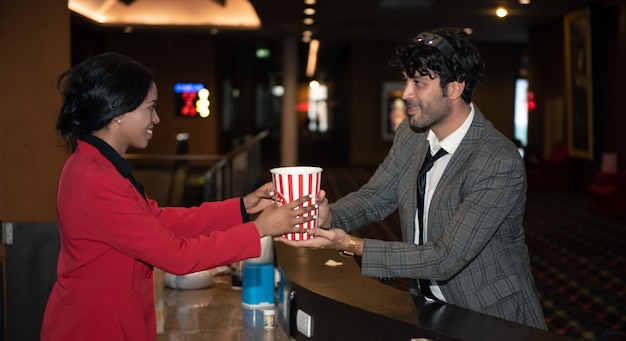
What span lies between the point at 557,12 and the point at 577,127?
7.30 ft

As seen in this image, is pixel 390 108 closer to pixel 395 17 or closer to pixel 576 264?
pixel 395 17

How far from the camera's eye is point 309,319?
7.44 ft

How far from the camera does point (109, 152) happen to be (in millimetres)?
1842

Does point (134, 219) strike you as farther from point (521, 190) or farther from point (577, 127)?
point (577, 127)

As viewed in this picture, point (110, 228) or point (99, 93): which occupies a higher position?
point (99, 93)

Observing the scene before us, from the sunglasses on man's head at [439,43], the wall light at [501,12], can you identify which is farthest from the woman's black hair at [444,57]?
the wall light at [501,12]

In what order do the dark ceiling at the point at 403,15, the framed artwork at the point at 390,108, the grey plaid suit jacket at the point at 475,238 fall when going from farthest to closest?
the framed artwork at the point at 390,108, the dark ceiling at the point at 403,15, the grey plaid suit jacket at the point at 475,238

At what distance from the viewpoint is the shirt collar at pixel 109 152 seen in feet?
6.01

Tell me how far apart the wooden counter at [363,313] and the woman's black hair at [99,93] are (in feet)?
2.58

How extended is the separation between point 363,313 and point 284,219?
36 cm

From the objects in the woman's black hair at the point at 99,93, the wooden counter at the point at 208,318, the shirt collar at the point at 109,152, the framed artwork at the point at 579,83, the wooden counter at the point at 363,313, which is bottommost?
the wooden counter at the point at 208,318

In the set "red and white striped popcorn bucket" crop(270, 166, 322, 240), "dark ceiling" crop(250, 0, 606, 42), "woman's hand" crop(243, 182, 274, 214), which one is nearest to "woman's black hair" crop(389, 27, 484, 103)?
"red and white striped popcorn bucket" crop(270, 166, 322, 240)

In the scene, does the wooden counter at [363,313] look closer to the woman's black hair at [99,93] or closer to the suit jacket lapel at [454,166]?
the suit jacket lapel at [454,166]

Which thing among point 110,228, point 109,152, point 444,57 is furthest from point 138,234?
point 444,57
